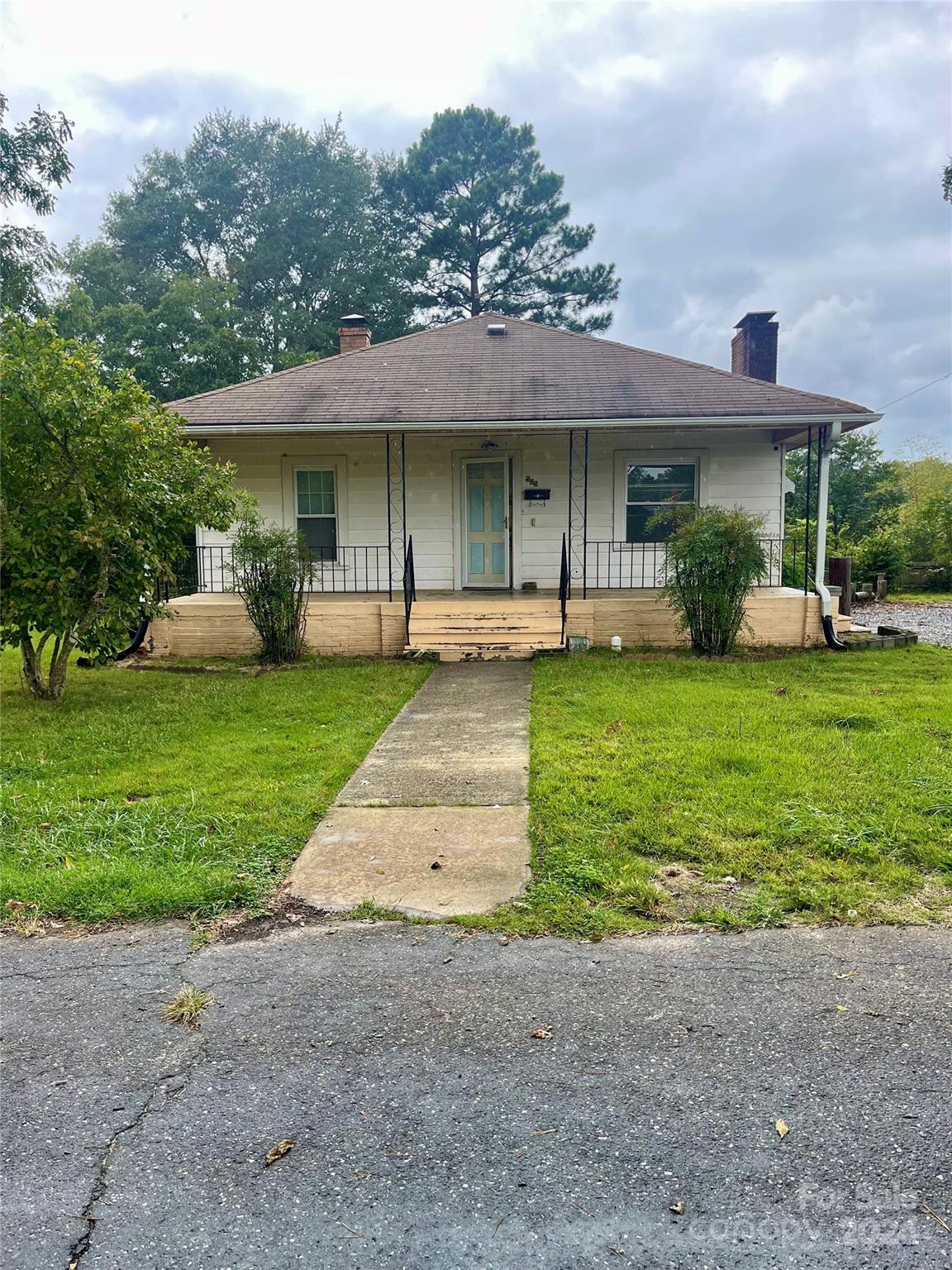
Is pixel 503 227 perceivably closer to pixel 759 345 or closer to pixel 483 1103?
pixel 759 345

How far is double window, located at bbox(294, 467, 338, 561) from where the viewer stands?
40.7 feet

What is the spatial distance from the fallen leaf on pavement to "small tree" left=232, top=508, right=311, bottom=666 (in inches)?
298

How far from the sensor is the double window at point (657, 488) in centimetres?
1209

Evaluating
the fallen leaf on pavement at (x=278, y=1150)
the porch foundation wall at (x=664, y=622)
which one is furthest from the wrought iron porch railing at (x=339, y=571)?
the fallen leaf on pavement at (x=278, y=1150)

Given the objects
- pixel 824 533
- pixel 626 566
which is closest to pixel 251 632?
pixel 626 566

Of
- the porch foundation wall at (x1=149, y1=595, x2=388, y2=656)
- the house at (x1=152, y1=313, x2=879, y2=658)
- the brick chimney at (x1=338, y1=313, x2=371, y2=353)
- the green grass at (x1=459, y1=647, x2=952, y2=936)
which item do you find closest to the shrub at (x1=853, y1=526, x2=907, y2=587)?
the house at (x1=152, y1=313, x2=879, y2=658)

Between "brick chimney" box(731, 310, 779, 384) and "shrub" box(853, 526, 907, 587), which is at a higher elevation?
"brick chimney" box(731, 310, 779, 384)

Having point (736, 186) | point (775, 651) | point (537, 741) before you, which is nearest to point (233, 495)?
point (537, 741)

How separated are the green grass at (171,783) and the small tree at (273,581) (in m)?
0.91

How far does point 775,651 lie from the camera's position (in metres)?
9.93

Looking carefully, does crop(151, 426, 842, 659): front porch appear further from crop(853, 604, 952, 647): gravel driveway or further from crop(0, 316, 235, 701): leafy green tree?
crop(0, 316, 235, 701): leafy green tree

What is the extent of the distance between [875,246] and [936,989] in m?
19.2

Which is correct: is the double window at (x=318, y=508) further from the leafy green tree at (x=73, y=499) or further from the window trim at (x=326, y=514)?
the leafy green tree at (x=73, y=499)

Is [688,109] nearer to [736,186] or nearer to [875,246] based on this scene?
[736,186]
